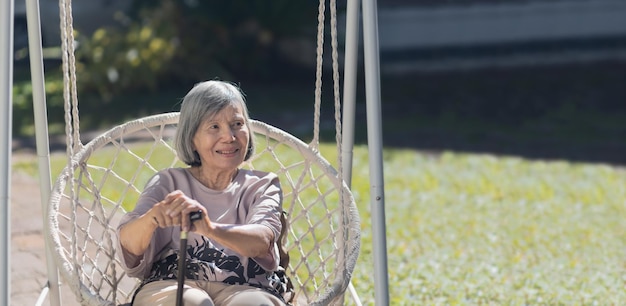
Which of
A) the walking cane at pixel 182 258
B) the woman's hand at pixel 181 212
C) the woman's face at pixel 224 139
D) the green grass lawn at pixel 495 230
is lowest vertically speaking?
the green grass lawn at pixel 495 230

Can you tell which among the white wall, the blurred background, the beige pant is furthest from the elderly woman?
the white wall

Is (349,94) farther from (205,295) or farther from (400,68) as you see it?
(400,68)

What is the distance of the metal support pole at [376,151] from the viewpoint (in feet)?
8.71

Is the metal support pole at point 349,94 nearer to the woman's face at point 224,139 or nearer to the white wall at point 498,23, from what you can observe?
the woman's face at point 224,139

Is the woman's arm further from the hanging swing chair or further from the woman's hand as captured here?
the hanging swing chair

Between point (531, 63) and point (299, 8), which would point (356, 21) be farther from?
point (531, 63)

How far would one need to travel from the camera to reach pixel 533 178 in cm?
690

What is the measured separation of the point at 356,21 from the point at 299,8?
7.02m

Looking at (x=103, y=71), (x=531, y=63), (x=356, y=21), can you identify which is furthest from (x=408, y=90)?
(x=356, y=21)

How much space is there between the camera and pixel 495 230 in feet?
18.2

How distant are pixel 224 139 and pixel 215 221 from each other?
0.79 feet

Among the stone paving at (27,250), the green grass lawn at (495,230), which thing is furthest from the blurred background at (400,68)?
the stone paving at (27,250)

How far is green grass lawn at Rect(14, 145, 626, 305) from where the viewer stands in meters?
4.38

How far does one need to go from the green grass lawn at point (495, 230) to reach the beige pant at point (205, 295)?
141cm
